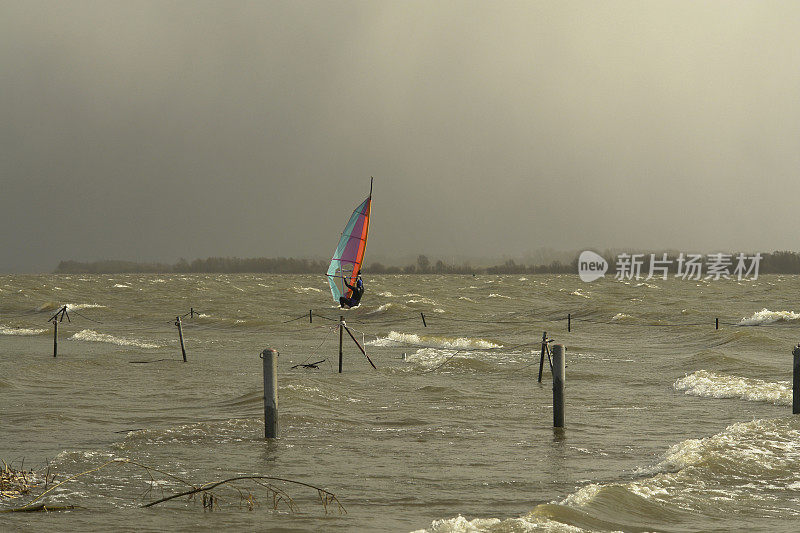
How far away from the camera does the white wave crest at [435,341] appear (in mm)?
30922

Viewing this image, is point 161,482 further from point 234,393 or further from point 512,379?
point 512,379

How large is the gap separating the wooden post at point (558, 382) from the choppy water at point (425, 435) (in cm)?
28

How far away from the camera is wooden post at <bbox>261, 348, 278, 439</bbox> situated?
40.3ft

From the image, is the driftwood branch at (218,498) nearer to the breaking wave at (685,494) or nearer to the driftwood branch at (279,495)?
the driftwood branch at (279,495)

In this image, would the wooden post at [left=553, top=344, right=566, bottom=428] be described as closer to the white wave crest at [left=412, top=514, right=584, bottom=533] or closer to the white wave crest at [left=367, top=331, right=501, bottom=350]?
the white wave crest at [left=412, top=514, right=584, bottom=533]

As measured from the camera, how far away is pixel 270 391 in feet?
40.6

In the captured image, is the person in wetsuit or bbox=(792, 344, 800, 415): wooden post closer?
bbox=(792, 344, 800, 415): wooden post

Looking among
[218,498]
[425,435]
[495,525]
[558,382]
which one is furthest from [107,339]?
[495,525]

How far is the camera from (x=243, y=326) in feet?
139

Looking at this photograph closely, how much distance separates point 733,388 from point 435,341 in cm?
1549

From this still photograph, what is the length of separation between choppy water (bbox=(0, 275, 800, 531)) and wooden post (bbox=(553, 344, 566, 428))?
0.92ft

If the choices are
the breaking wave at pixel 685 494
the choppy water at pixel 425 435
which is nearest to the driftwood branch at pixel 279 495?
the choppy water at pixel 425 435

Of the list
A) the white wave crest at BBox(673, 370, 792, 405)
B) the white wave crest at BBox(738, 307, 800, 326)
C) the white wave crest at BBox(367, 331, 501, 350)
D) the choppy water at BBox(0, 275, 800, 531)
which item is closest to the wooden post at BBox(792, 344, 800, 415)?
the choppy water at BBox(0, 275, 800, 531)

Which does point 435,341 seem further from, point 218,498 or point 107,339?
point 218,498
